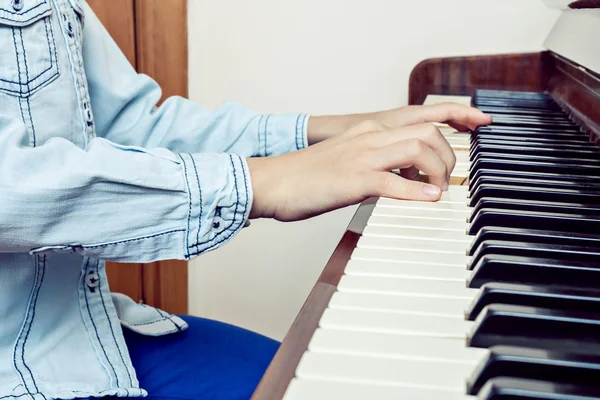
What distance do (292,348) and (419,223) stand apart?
259 millimetres

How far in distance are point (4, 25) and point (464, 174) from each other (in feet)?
1.64

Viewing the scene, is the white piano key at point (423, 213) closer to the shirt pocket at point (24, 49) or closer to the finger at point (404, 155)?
the finger at point (404, 155)

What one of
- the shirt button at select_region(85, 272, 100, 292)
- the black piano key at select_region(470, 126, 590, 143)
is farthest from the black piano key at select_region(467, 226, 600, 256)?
the shirt button at select_region(85, 272, 100, 292)

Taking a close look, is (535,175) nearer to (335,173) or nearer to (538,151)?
(538,151)

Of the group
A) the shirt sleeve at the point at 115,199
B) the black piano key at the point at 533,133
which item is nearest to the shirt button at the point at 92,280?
the shirt sleeve at the point at 115,199

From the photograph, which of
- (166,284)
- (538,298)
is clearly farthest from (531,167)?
(166,284)

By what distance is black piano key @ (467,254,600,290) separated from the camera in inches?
18.4

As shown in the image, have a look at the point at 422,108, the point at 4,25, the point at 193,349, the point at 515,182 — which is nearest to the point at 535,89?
the point at 422,108

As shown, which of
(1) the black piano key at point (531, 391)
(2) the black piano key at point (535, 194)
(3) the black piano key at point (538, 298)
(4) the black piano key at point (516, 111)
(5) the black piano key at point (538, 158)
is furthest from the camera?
(4) the black piano key at point (516, 111)

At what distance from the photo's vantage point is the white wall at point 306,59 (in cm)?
148

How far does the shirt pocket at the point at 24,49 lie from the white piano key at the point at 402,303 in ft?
1.39

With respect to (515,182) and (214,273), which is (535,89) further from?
(214,273)

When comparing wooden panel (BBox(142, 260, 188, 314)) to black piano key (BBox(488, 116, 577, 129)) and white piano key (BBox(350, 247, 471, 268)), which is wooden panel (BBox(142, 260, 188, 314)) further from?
white piano key (BBox(350, 247, 471, 268))

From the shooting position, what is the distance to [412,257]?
0.53m
